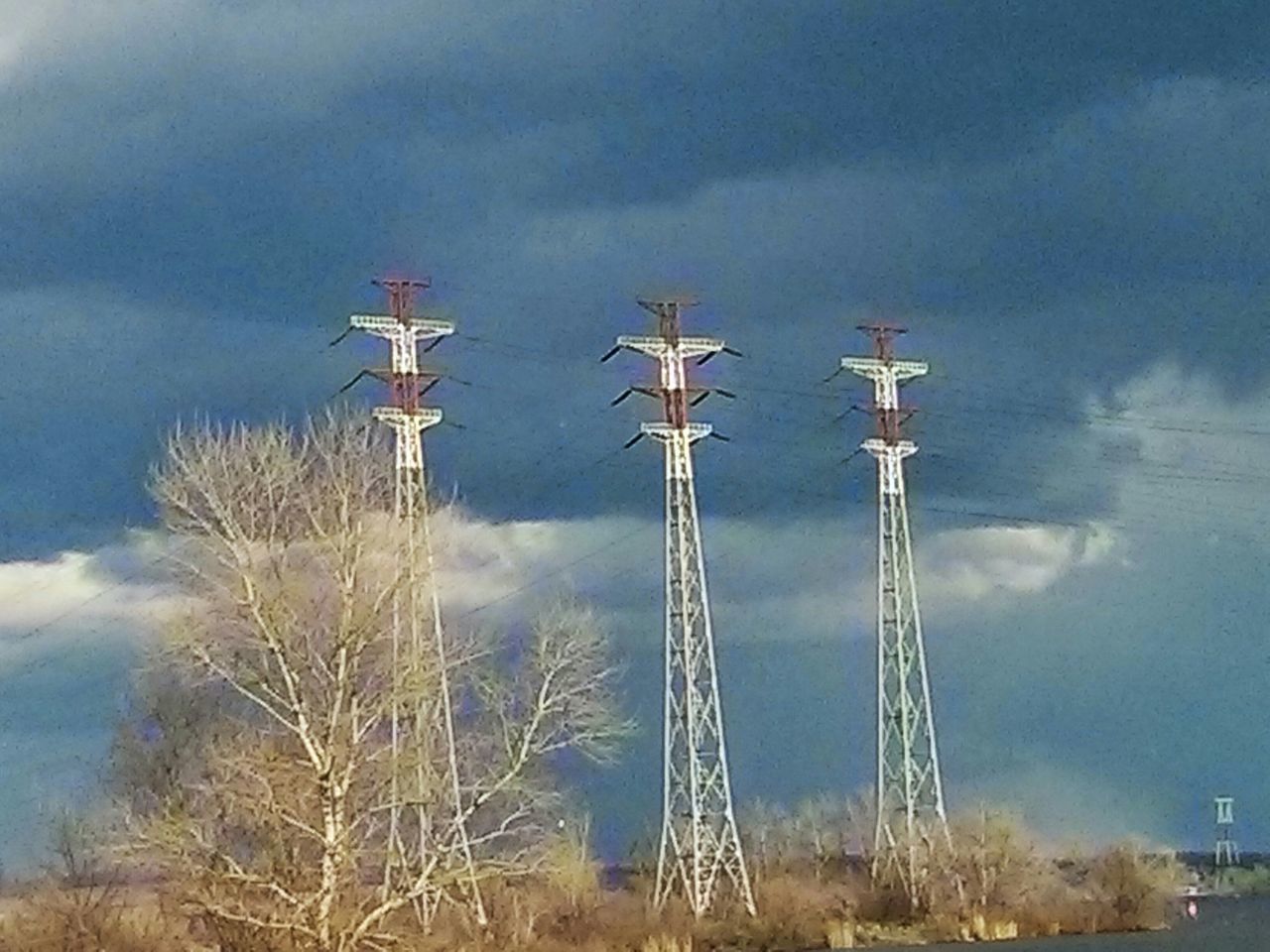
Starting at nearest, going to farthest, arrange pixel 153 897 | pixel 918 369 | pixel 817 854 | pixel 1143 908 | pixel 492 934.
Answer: pixel 153 897 → pixel 492 934 → pixel 918 369 → pixel 1143 908 → pixel 817 854

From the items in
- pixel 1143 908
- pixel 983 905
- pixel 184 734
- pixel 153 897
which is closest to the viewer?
pixel 153 897

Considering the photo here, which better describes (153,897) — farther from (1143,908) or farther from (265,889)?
(1143,908)

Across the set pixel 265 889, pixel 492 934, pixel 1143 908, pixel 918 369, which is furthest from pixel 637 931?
pixel 1143 908

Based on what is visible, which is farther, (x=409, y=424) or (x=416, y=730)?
(x=409, y=424)

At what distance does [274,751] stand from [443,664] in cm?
502

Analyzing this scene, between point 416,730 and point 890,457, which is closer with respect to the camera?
point 416,730

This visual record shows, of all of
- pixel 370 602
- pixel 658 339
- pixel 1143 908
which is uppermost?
pixel 658 339

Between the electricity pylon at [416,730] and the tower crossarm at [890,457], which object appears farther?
the tower crossarm at [890,457]

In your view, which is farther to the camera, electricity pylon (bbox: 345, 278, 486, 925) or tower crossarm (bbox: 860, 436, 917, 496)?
tower crossarm (bbox: 860, 436, 917, 496)

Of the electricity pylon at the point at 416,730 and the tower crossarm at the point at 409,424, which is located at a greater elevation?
the tower crossarm at the point at 409,424

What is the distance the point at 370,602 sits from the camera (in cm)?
5884

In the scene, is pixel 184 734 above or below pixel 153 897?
above

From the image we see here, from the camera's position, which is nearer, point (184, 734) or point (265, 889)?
point (265, 889)

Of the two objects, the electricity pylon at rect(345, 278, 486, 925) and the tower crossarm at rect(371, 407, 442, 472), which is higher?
the tower crossarm at rect(371, 407, 442, 472)
